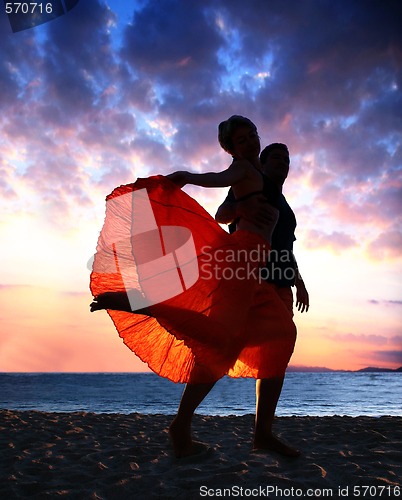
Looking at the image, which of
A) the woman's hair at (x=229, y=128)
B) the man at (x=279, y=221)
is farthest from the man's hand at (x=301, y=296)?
the woman's hair at (x=229, y=128)

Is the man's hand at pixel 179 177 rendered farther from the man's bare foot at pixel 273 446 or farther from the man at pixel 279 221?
the man's bare foot at pixel 273 446

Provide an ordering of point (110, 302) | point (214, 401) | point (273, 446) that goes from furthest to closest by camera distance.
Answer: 1. point (214, 401)
2. point (273, 446)
3. point (110, 302)

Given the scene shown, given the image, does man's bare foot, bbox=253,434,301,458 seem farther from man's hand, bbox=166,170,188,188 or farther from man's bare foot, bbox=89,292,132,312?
man's hand, bbox=166,170,188,188

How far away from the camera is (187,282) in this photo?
2.88 meters

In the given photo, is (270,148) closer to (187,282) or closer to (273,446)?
(187,282)

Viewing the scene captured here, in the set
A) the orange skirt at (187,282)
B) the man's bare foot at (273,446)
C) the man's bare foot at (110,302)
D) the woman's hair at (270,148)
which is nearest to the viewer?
the man's bare foot at (110,302)

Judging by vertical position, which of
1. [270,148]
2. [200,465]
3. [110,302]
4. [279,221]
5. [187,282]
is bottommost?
[200,465]

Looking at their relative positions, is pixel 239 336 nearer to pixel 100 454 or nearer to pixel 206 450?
pixel 206 450

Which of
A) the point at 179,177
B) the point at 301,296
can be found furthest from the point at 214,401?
the point at 179,177

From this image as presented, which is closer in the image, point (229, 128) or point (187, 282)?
point (187, 282)

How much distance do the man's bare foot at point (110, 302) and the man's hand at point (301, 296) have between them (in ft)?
5.69

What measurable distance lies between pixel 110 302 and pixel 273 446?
160 cm

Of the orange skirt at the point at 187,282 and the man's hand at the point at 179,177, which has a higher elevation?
the man's hand at the point at 179,177

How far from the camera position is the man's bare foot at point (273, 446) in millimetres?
3045
